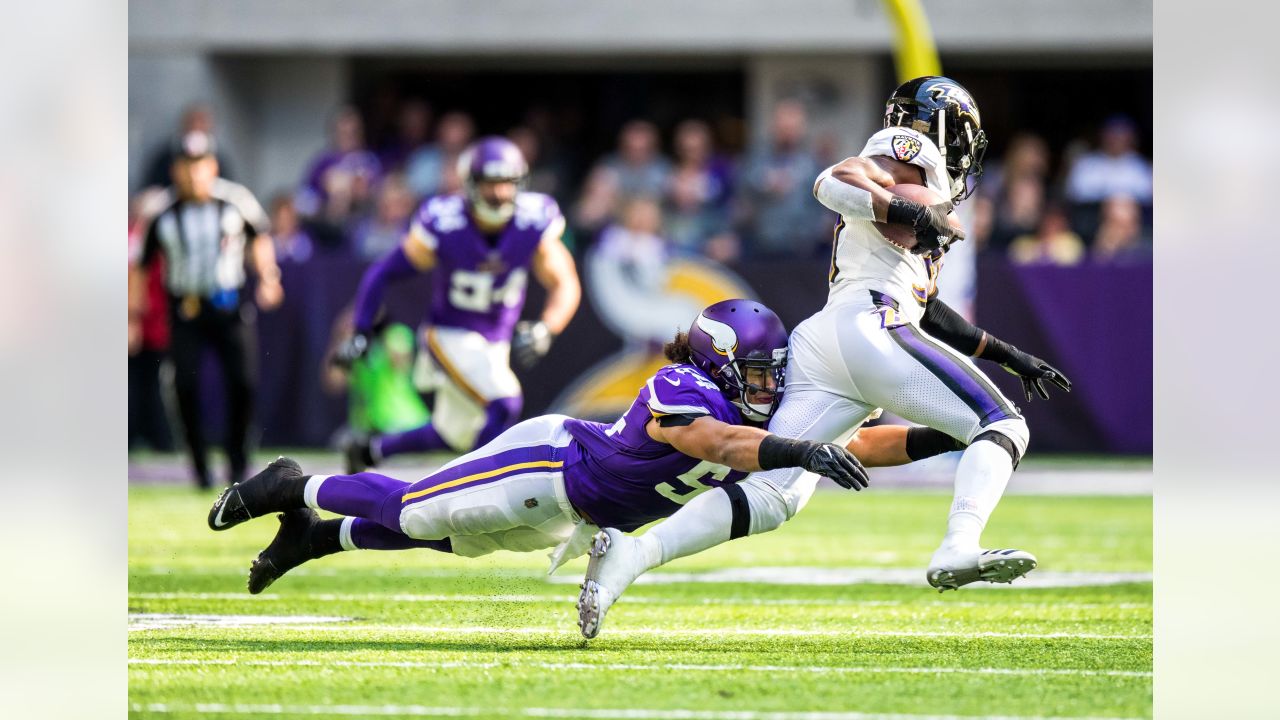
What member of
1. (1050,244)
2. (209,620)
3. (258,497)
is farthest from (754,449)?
(1050,244)

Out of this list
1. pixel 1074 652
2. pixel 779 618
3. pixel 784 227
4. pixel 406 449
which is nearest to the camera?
pixel 1074 652

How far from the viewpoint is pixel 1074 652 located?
4.58 m

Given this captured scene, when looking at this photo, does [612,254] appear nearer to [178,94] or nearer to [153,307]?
[153,307]

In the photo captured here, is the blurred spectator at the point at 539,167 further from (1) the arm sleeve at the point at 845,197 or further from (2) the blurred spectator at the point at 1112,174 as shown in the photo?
(1) the arm sleeve at the point at 845,197

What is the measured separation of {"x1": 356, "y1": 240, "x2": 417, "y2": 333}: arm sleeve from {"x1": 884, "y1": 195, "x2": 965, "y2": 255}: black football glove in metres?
3.60

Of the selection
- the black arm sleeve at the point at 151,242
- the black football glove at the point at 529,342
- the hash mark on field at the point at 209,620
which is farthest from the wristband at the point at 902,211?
the black arm sleeve at the point at 151,242

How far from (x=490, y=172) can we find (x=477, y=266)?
1.40 ft

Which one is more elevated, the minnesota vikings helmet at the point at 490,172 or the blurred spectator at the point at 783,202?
the blurred spectator at the point at 783,202

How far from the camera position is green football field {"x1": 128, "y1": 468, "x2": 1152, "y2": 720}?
3797mm

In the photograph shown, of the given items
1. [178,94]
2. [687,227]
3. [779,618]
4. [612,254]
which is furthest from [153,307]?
[779,618]

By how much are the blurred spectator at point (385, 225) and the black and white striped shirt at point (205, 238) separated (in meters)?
2.73

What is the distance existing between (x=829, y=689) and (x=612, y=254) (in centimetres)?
802

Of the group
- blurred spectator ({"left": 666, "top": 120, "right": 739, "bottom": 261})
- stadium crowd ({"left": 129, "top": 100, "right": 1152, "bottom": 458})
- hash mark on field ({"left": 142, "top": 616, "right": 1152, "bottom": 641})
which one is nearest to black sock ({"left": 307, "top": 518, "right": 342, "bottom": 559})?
hash mark on field ({"left": 142, "top": 616, "right": 1152, "bottom": 641})

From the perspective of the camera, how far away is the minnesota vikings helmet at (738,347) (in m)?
4.50
